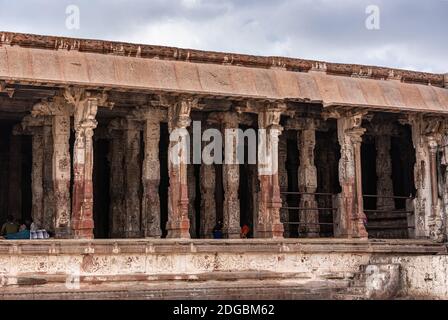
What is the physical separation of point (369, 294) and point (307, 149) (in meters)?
5.40

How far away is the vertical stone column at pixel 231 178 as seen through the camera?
766 inches

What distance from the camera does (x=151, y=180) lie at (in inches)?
736

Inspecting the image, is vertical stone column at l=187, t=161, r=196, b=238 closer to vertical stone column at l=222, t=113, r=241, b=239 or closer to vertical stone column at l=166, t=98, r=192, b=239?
vertical stone column at l=222, t=113, r=241, b=239

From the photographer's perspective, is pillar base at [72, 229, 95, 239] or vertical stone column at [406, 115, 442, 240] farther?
vertical stone column at [406, 115, 442, 240]

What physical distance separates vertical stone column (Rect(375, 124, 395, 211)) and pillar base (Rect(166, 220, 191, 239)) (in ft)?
28.3

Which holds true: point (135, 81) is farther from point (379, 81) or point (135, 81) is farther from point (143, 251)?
point (379, 81)

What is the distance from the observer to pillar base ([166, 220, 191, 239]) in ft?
56.4

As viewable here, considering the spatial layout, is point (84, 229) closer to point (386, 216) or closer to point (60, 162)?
point (60, 162)

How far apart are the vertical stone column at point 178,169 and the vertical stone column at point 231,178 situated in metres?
2.04

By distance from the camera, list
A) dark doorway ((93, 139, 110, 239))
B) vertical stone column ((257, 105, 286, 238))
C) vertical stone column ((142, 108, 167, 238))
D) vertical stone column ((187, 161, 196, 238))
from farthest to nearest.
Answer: dark doorway ((93, 139, 110, 239))
vertical stone column ((187, 161, 196, 238))
vertical stone column ((142, 108, 167, 238))
vertical stone column ((257, 105, 286, 238))

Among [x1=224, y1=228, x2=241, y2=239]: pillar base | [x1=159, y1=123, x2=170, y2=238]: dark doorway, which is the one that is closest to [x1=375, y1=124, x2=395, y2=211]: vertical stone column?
[x1=224, y1=228, x2=241, y2=239]: pillar base

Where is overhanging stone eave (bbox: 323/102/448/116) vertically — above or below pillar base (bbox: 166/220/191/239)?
above
